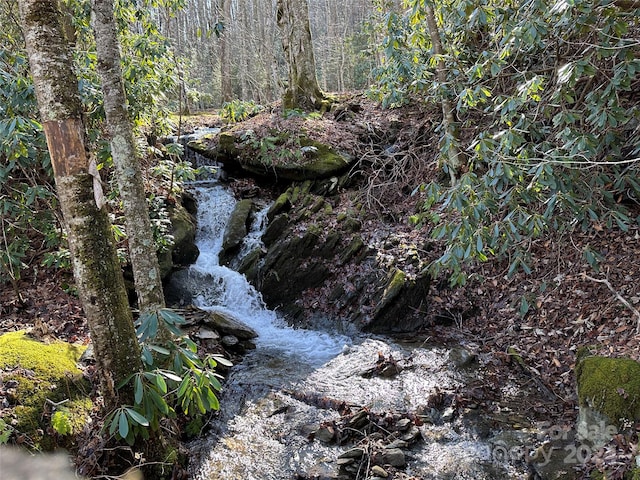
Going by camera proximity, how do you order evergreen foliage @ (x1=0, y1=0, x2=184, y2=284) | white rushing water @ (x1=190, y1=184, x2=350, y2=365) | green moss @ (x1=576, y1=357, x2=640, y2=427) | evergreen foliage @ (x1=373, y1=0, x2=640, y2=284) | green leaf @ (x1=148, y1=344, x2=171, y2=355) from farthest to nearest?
white rushing water @ (x1=190, y1=184, x2=350, y2=365), evergreen foliage @ (x1=0, y1=0, x2=184, y2=284), evergreen foliage @ (x1=373, y1=0, x2=640, y2=284), green moss @ (x1=576, y1=357, x2=640, y2=427), green leaf @ (x1=148, y1=344, x2=171, y2=355)

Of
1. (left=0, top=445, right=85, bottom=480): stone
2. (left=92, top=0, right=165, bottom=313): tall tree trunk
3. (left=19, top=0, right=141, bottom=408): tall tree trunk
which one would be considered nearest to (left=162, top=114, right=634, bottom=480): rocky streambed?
(left=19, top=0, right=141, bottom=408): tall tree trunk

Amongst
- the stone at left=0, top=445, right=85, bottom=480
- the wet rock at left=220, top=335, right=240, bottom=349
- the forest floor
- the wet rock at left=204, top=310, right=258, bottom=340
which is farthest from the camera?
the wet rock at left=204, top=310, right=258, bottom=340

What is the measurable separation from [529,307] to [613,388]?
2.73 metres

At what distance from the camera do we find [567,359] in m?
5.17

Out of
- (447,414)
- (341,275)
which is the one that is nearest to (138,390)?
(447,414)

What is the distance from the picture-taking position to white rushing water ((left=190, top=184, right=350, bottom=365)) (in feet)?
24.0

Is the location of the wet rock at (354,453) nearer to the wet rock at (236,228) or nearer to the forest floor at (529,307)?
the forest floor at (529,307)

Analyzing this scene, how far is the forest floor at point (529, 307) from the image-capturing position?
4933 millimetres

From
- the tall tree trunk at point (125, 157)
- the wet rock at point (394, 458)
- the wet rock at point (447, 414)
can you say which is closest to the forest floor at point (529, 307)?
the wet rock at point (447, 414)

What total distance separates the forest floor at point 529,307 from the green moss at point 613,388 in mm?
551

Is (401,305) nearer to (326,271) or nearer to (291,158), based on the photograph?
(326,271)

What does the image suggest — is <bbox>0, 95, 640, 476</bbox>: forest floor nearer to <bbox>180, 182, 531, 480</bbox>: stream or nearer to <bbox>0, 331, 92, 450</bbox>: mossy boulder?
<bbox>0, 331, 92, 450</bbox>: mossy boulder

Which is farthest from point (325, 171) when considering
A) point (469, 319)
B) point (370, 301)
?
point (469, 319)

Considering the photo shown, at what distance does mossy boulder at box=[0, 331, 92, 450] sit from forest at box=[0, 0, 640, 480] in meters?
0.02
